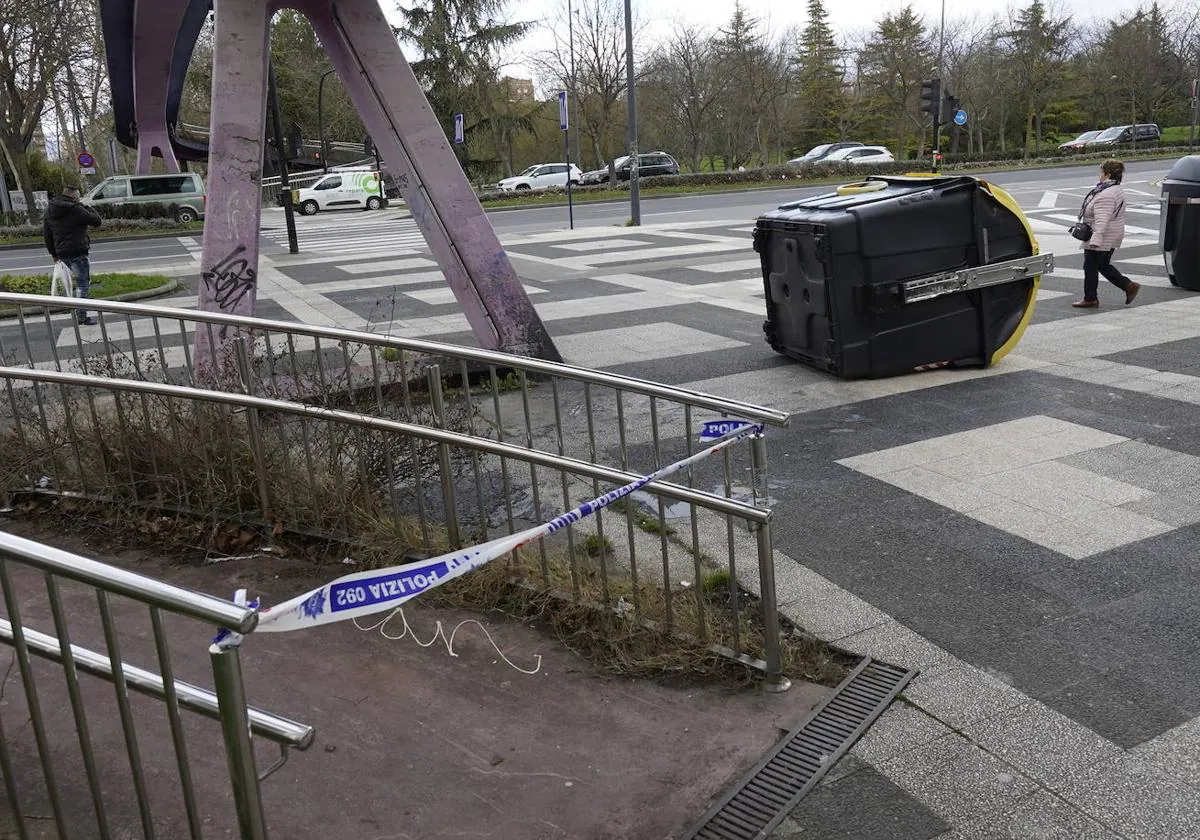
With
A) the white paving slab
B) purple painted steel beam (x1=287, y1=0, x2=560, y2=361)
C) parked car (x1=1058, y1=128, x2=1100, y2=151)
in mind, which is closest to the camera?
purple painted steel beam (x1=287, y1=0, x2=560, y2=361)

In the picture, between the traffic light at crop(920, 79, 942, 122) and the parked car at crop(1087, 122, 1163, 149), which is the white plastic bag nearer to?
the traffic light at crop(920, 79, 942, 122)

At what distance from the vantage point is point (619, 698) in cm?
399

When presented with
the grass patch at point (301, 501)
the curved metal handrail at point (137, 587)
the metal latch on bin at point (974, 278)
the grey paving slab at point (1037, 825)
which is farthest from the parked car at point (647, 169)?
the curved metal handrail at point (137, 587)

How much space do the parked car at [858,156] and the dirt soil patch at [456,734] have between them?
43438 millimetres

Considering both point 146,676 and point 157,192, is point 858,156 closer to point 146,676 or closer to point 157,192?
point 157,192

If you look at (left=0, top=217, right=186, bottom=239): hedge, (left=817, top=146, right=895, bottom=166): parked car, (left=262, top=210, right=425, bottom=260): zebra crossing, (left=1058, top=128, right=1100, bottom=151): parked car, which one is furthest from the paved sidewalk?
A: (left=1058, top=128, right=1100, bottom=151): parked car

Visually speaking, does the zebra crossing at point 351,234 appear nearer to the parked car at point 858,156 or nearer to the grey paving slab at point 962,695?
the grey paving slab at point 962,695

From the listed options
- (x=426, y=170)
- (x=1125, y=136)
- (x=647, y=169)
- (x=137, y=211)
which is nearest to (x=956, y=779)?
(x=426, y=170)

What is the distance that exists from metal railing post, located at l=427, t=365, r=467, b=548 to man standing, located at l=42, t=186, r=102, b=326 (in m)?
10.0

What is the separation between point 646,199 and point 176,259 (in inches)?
696

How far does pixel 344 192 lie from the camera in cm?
4100

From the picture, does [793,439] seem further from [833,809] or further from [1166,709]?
[833,809]

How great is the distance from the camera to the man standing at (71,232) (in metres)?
13.7

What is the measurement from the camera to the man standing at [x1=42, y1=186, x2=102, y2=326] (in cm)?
1369
